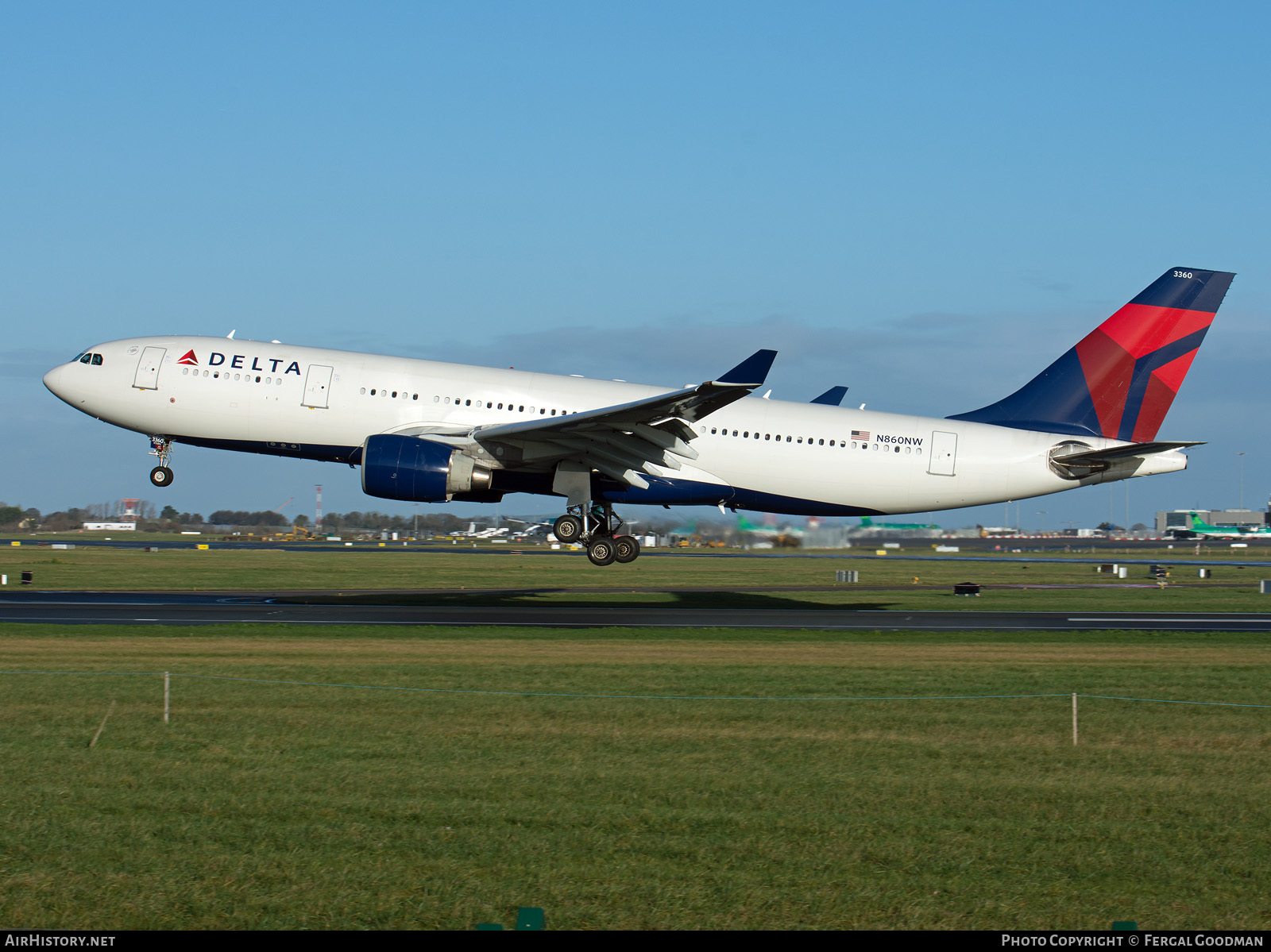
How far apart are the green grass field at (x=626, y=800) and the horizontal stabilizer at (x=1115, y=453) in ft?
32.6

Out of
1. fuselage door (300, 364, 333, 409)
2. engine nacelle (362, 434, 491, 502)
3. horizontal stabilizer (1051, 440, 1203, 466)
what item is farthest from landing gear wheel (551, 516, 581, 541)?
horizontal stabilizer (1051, 440, 1203, 466)

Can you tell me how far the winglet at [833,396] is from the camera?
35219 mm

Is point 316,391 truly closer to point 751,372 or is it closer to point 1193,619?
point 751,372

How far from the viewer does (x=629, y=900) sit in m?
8.34

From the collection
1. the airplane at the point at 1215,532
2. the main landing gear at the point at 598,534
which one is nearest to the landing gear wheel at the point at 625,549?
the main landing gear at the point at 598,534

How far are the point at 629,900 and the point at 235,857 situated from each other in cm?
341

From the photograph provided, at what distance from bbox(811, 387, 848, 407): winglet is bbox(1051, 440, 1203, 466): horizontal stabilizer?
6721 mm

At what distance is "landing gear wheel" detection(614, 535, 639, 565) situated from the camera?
31938 millimetres

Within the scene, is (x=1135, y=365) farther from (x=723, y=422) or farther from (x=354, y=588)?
(x=354, y=588)

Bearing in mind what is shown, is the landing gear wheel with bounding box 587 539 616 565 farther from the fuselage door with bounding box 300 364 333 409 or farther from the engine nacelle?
the fuselage door with bounding box 300 364 333 409

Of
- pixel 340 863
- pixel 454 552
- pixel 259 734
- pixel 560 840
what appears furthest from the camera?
pixel 454 552

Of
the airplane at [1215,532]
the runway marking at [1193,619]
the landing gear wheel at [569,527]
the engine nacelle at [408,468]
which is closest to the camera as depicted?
the engine nacelle at [408,468]

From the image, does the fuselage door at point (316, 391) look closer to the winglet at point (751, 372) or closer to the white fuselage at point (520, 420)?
the white fuselage at point (520, 420)
